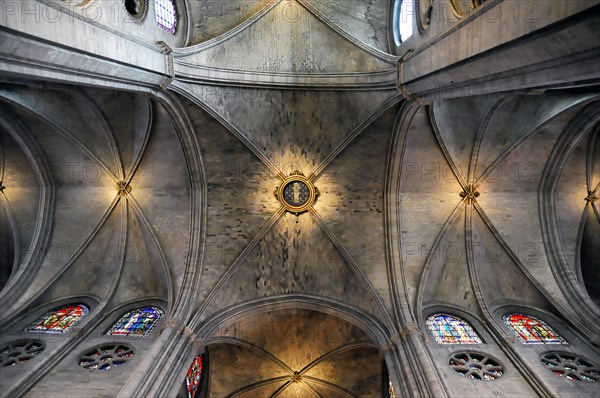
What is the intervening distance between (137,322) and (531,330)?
1310 centimetres

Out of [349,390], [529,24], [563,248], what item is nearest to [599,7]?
[529,24]

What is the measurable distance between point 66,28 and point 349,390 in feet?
48.6

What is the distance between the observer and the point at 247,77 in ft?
39.9

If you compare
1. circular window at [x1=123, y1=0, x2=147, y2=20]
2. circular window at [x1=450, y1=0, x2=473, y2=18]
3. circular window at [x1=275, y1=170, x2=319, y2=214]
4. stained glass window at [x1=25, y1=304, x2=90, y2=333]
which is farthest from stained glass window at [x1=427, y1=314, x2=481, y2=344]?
circular window at [x1=123, y1=0, x2=147, y2=20]

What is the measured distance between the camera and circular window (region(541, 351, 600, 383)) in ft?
31.5

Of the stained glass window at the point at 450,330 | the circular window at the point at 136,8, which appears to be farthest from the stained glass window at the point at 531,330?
the circular window at the point at 136,8

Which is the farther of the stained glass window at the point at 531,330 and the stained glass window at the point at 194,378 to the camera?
the stained glass window at the point at 194,378

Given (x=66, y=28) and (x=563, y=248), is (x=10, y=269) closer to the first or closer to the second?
(x=66, y=28)

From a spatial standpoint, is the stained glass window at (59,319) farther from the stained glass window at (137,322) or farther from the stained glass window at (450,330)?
the stained glass window at (450,330)

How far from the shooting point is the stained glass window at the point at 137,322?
1145cm

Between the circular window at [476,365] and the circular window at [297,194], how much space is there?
276 inches

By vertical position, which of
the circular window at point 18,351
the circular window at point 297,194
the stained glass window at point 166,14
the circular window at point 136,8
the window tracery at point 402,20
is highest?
the window tracery at point 402,20

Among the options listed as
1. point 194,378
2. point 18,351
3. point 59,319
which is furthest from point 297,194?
point 18,351

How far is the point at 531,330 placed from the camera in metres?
11.5
